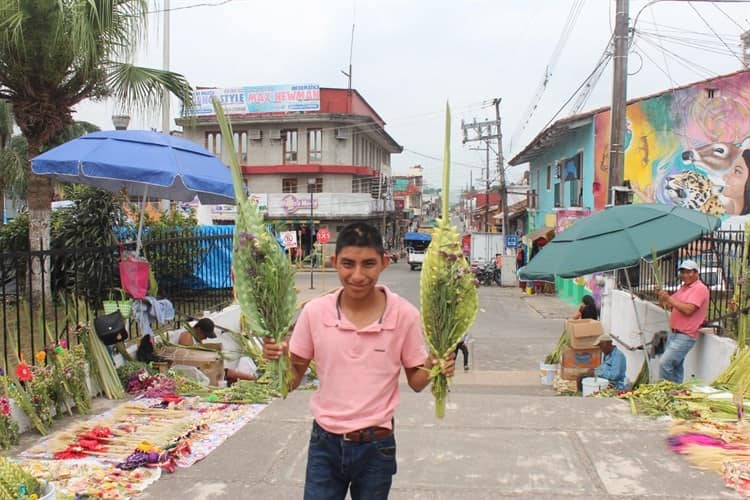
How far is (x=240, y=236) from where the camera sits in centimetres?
240

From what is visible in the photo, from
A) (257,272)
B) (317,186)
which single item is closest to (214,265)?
(257,272)

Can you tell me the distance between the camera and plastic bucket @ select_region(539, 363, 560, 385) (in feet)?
29.6

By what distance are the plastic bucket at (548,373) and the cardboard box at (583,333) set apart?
954 mm

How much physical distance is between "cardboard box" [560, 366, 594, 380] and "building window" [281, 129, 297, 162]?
32.9m

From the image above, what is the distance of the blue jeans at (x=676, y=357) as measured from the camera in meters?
→ 6.60

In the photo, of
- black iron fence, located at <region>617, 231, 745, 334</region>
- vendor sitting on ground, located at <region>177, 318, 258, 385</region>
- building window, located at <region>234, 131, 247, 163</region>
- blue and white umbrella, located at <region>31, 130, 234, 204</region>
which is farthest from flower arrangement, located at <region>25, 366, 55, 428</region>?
building window, located at <region>234, 131, 247, 163</region>

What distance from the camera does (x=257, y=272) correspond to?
2396 millimetres

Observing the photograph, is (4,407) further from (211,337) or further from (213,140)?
(213,140)

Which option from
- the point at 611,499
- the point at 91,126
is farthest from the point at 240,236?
the point at 91,126

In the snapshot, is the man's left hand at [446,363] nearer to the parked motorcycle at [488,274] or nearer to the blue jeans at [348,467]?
the blue jeans at [348,467]

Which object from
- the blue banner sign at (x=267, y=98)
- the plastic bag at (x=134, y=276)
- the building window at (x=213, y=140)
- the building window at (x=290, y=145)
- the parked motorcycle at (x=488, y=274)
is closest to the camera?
the plastic bag at (x=134, y=276)

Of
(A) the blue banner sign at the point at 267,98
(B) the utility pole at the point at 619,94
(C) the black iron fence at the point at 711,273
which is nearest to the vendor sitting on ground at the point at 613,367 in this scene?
(C) the black iron fence at the point at 711,273

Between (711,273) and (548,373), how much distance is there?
275 centimetres

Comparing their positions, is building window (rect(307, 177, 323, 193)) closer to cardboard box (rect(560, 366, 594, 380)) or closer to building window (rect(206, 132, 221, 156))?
building window (rect(206, 132, 221, 156))
